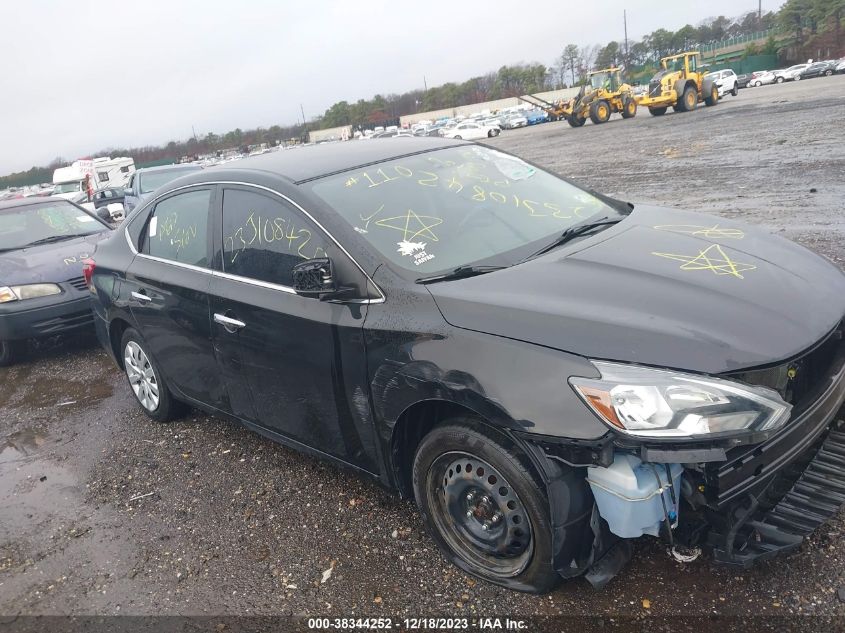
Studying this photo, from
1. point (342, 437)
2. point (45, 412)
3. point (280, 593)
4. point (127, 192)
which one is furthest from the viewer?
point (127, 192)

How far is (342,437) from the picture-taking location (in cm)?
310

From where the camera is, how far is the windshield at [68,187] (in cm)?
3667

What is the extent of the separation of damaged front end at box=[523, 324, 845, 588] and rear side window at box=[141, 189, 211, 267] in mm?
2416

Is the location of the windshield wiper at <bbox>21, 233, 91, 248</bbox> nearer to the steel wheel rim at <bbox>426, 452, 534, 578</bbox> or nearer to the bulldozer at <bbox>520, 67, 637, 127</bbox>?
the steel wheel rim at <bbox>426, 452, 534, 578</bbox>

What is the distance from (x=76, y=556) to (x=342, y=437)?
1.61 meters

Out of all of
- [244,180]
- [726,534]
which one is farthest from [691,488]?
[244,180]

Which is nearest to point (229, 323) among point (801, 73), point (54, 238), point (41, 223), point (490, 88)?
point (54, 238)

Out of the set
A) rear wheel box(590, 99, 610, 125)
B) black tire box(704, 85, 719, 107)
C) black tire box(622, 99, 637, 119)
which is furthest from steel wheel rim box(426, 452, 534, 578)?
black tire box(622, 99, 637, 119)

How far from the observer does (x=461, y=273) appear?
112 inches

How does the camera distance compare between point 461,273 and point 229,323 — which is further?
point 229,323

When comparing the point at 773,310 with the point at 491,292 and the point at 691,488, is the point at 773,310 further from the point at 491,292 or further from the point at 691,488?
the point at 491,292

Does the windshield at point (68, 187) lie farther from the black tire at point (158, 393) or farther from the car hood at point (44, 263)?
the black tire at point (158, 393)

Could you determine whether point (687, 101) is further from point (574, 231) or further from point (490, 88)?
point (490, 88)

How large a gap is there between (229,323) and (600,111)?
108 ft
